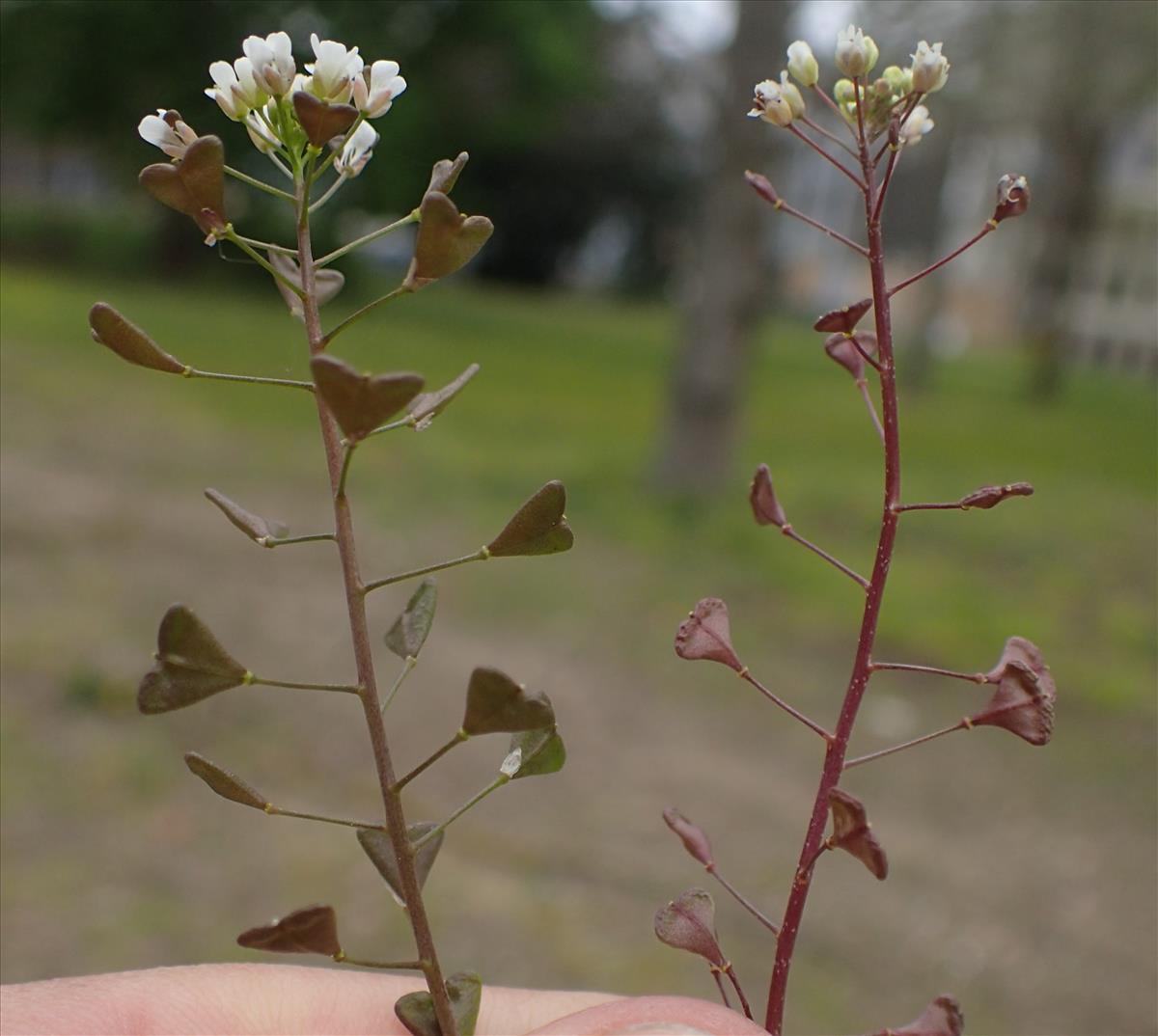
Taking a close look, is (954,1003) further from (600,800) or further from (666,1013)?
(600,800)

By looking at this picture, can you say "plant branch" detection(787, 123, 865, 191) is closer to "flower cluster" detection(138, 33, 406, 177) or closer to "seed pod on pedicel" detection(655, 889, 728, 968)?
"flower cluster" detection(138, 33, 406, 177)

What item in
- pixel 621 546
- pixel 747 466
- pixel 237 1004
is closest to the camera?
pixel 237 1004

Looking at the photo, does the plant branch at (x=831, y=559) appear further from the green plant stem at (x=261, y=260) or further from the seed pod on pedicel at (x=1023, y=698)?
the green plant stem at (x=261, y=260)

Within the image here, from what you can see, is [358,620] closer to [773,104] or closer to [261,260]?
[261,260]

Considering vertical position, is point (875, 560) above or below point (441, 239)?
A: below

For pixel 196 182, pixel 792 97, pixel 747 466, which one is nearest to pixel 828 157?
pixel 792 97

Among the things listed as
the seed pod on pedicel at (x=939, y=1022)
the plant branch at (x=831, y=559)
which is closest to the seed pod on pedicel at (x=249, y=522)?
the plant branch at (x=831, y=559)

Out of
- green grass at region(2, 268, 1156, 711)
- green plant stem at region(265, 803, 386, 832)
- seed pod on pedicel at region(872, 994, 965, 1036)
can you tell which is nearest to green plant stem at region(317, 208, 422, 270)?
green plant stem at region(265, 803, 386, 832)

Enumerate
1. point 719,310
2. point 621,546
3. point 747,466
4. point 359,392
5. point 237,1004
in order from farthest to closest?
point 747,466, point 719,310, point 621,546, point 237,1004, point 359,392

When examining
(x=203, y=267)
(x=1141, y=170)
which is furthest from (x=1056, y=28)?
(x=203, y=267)
